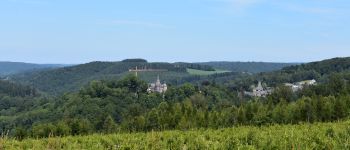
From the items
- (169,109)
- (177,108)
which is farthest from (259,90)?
(177,108)

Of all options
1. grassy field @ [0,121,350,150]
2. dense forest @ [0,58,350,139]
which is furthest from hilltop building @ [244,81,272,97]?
grassy field @ [0,121,350,150]

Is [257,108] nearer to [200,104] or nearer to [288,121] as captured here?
[288,121]

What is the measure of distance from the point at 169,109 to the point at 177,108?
483 centimetres

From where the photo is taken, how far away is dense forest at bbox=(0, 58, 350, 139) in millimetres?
69625

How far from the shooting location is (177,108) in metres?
84.2

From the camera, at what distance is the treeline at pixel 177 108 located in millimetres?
69500

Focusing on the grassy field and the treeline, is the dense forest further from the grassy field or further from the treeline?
the grassy field

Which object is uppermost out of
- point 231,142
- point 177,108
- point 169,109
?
point 231,142

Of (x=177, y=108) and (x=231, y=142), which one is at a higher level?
(x=231, y=142)

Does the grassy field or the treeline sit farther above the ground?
the grassy field

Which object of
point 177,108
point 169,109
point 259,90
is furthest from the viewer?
point 259,90

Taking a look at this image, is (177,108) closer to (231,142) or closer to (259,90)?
(231,142)

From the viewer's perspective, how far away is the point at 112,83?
164m

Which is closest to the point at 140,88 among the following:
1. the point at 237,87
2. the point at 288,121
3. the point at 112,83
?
the point at 112,83
